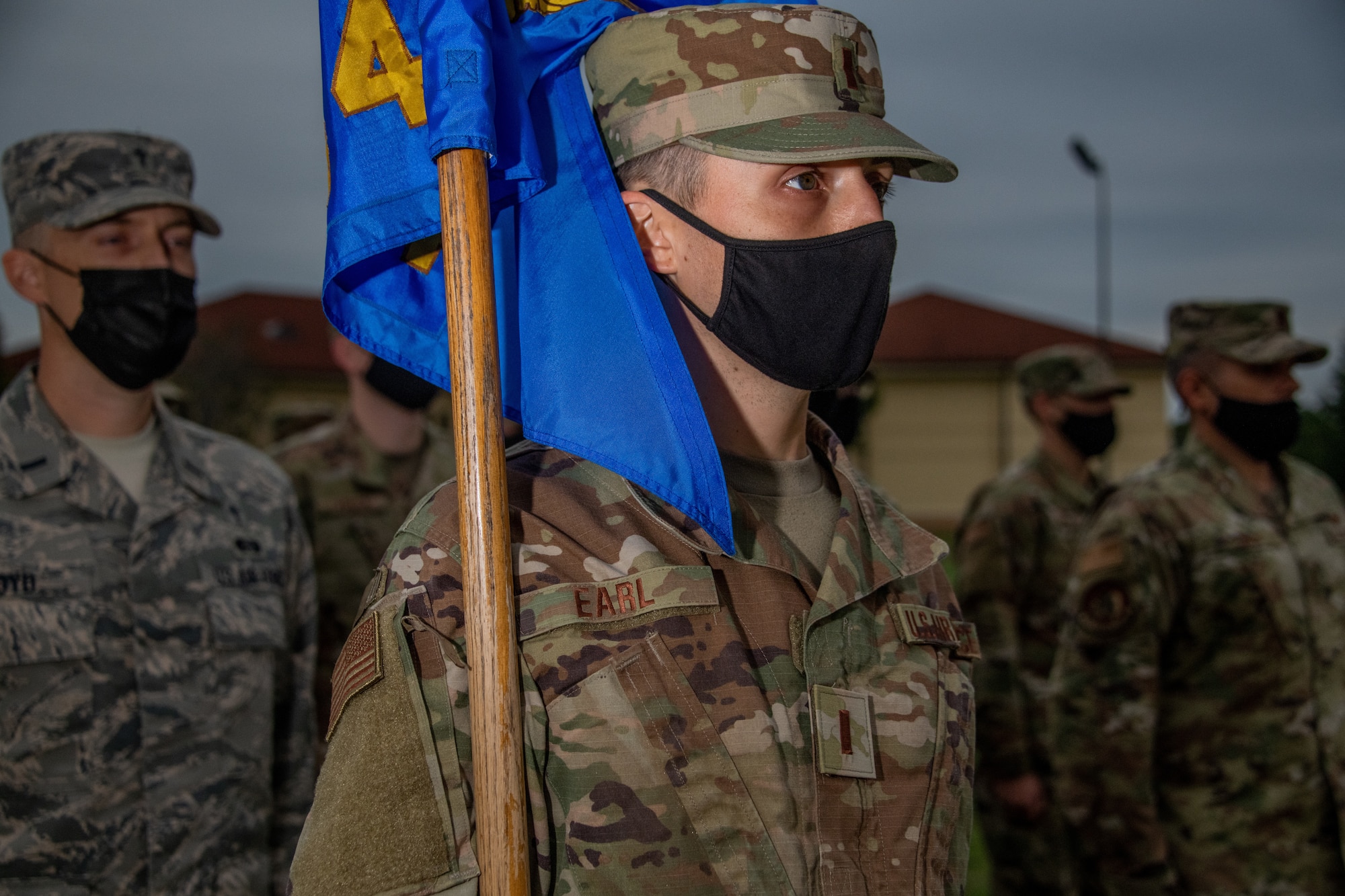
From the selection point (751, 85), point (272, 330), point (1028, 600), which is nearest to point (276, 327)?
point (272, 330)

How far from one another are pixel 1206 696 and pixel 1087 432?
2171 mm

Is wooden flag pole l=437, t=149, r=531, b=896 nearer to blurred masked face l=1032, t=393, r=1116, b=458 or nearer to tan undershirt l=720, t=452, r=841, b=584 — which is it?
tan undershirt l=720, t=452, r=841, b=584

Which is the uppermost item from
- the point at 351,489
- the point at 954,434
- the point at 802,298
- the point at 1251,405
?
the point at 802,298

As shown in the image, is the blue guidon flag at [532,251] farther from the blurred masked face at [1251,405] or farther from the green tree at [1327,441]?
the green tree at [1327,441]

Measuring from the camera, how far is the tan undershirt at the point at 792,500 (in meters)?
1.79

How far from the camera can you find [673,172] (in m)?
1.71

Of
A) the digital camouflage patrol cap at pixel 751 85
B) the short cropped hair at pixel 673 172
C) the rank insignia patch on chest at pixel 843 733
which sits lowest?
the rank insignia patch on chest at pixel 843 733

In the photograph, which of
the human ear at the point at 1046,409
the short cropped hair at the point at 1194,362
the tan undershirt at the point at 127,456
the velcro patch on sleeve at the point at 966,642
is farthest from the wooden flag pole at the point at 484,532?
the human ear at the point at 1046,409

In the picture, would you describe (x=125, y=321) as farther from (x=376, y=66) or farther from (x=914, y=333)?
(x=914, y=333)

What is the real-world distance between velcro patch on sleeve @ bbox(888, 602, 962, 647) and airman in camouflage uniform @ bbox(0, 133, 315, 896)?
1790mm

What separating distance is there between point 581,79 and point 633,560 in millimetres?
788

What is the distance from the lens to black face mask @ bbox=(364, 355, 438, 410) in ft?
11.4

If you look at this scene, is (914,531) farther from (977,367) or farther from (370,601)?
(977,367)

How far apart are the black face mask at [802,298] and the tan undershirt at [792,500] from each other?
0.58 feet
